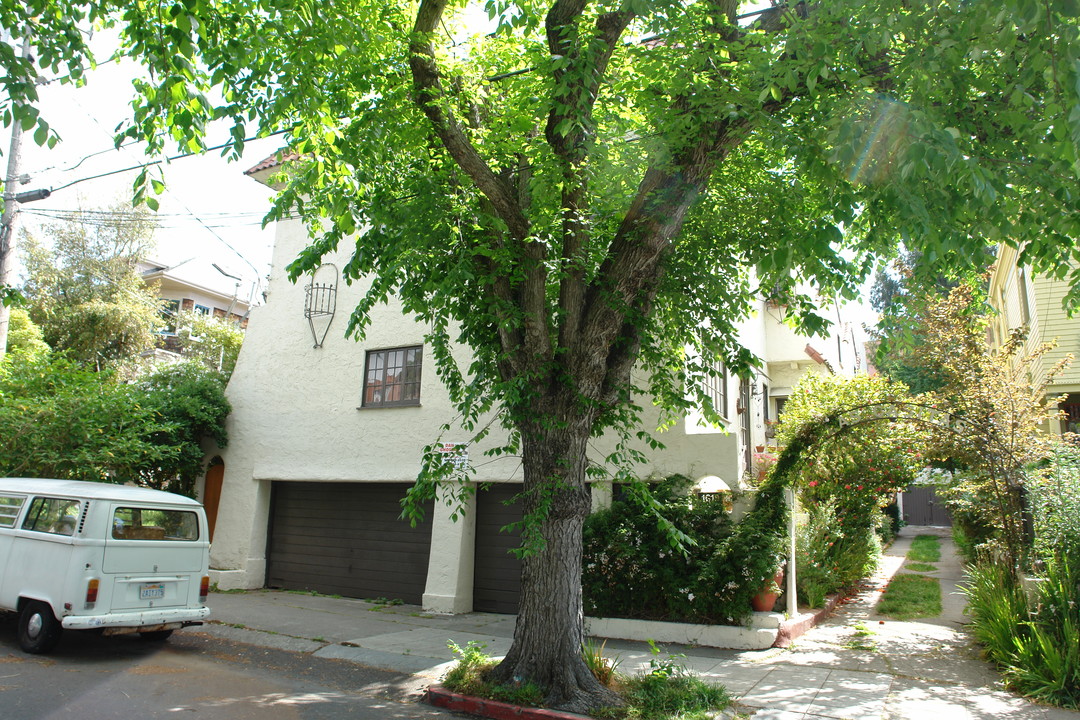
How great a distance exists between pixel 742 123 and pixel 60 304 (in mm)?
22268

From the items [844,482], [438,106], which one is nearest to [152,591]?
[438,106]

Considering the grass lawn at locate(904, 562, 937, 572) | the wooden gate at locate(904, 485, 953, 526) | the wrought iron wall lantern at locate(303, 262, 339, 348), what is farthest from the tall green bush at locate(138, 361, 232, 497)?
the wooden gate at locate(904, 485, 953, 526)

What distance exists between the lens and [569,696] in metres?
6.50

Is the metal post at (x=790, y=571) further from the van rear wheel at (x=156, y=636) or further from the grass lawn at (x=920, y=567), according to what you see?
the van rear wheel at (x=156, y=636)

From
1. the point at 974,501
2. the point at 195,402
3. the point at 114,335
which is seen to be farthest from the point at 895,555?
the point at 114,335

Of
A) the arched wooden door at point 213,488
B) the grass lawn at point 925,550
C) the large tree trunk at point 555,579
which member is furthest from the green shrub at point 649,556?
the grass lawn at point 925,550

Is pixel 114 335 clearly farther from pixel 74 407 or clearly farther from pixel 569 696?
pixel 569 696

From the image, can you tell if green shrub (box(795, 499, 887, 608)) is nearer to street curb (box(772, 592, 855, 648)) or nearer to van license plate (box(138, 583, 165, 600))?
street curb (box(772, 592, 855, 648))

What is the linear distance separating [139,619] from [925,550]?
61.8ft

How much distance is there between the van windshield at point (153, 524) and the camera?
855 cm

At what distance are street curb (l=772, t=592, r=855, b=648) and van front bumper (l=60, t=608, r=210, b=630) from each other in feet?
23.0

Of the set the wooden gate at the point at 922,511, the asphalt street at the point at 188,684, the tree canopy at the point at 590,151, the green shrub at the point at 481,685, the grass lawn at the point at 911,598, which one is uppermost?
the tree canopy at the point at 590,151

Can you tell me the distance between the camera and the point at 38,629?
27.2ft

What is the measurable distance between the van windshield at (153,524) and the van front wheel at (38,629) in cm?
108
